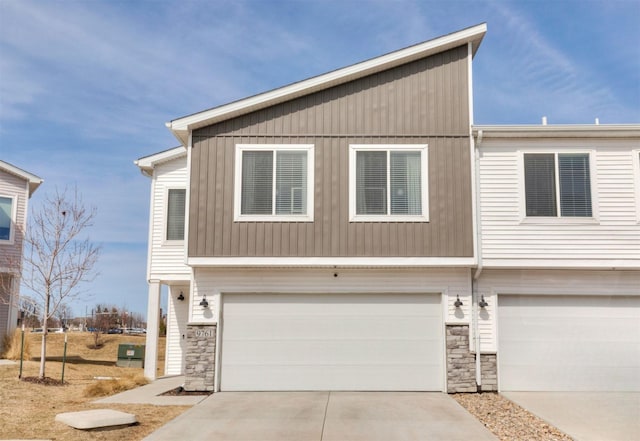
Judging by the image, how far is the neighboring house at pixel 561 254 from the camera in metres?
11.6

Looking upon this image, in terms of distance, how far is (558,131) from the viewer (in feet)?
38.5

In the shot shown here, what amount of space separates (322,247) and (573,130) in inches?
225

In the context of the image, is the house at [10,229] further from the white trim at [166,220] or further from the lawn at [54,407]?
the white trim at [166,220]

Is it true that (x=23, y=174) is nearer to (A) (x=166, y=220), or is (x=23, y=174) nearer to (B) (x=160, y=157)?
(B) (x=160, y=157)

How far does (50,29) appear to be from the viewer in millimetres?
14031

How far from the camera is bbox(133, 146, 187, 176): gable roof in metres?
15.1

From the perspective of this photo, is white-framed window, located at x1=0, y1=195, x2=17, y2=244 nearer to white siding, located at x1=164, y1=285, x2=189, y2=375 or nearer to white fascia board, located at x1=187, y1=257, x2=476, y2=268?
white siding, located at x1=164, y1=285, x2=189, y2=375

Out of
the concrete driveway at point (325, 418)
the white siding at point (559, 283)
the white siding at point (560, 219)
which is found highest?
the white siding at point (560, 219)

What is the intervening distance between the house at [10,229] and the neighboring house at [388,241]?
31.2 feet

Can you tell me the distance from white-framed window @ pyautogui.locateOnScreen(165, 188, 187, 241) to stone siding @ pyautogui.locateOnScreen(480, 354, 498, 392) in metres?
8.10

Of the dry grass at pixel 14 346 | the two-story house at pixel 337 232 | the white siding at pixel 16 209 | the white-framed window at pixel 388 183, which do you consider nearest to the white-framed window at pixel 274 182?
the two-story house at pixel 337 232

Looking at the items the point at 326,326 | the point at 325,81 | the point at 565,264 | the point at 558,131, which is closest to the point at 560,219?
the point at 565,264

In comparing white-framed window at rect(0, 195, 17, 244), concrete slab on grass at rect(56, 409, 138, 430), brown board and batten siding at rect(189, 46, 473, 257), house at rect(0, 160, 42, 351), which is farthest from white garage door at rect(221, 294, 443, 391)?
white-framed window at rect(0, 195, 17, 244)

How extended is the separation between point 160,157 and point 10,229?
6.75 m
